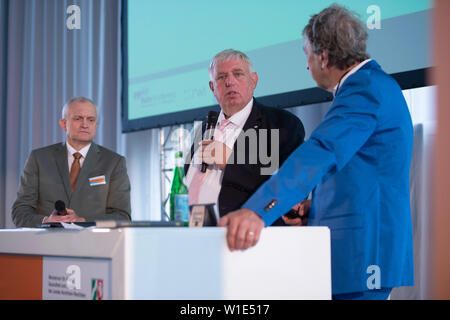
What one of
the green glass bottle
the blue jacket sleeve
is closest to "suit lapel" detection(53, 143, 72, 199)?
the green glass bottle

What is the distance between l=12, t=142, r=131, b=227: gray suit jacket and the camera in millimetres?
2721

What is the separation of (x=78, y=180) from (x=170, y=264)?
6.30 ft

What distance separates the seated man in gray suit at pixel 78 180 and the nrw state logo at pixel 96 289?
1637 mm

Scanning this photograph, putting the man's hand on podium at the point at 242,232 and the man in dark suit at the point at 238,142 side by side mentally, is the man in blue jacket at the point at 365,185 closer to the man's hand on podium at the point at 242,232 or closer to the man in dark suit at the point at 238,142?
the man's hand on podium at the point at 242,232

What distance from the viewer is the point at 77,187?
2.77 metres

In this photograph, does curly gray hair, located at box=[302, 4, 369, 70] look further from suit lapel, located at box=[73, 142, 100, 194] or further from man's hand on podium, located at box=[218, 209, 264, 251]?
suit lapel, located at box=[73, 142, 100, 194]

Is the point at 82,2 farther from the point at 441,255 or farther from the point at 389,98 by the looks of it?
the point at 441,255

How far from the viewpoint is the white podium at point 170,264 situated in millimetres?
964
